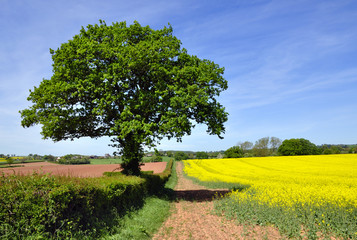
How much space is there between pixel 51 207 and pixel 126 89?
12332 millimetres

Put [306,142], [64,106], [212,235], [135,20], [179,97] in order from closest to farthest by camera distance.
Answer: [212,235]
[179,97]
[64,106]
[135,20]
[306,142]

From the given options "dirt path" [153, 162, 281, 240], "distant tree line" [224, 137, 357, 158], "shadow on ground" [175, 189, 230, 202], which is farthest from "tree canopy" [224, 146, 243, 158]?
"dirt path" [153, 162, 281, 240]

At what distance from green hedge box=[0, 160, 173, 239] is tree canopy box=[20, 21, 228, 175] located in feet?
21.3

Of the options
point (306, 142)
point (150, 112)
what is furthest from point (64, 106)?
point (306, 142)

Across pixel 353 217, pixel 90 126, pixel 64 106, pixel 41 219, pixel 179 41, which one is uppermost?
pixel 179 41

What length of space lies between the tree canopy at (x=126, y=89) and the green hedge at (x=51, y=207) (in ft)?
21.3

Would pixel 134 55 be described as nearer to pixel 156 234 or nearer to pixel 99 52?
pixel 99 52

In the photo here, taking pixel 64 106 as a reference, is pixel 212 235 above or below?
below

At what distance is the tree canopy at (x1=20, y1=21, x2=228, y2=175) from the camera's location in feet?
52.1

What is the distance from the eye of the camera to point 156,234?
10219 millimetres

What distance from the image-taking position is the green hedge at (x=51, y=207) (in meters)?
5.83

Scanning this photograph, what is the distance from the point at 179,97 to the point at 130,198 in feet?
23.6

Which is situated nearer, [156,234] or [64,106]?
[156,234]

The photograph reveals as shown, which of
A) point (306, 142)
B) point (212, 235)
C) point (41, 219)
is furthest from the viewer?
point (306, 142)
